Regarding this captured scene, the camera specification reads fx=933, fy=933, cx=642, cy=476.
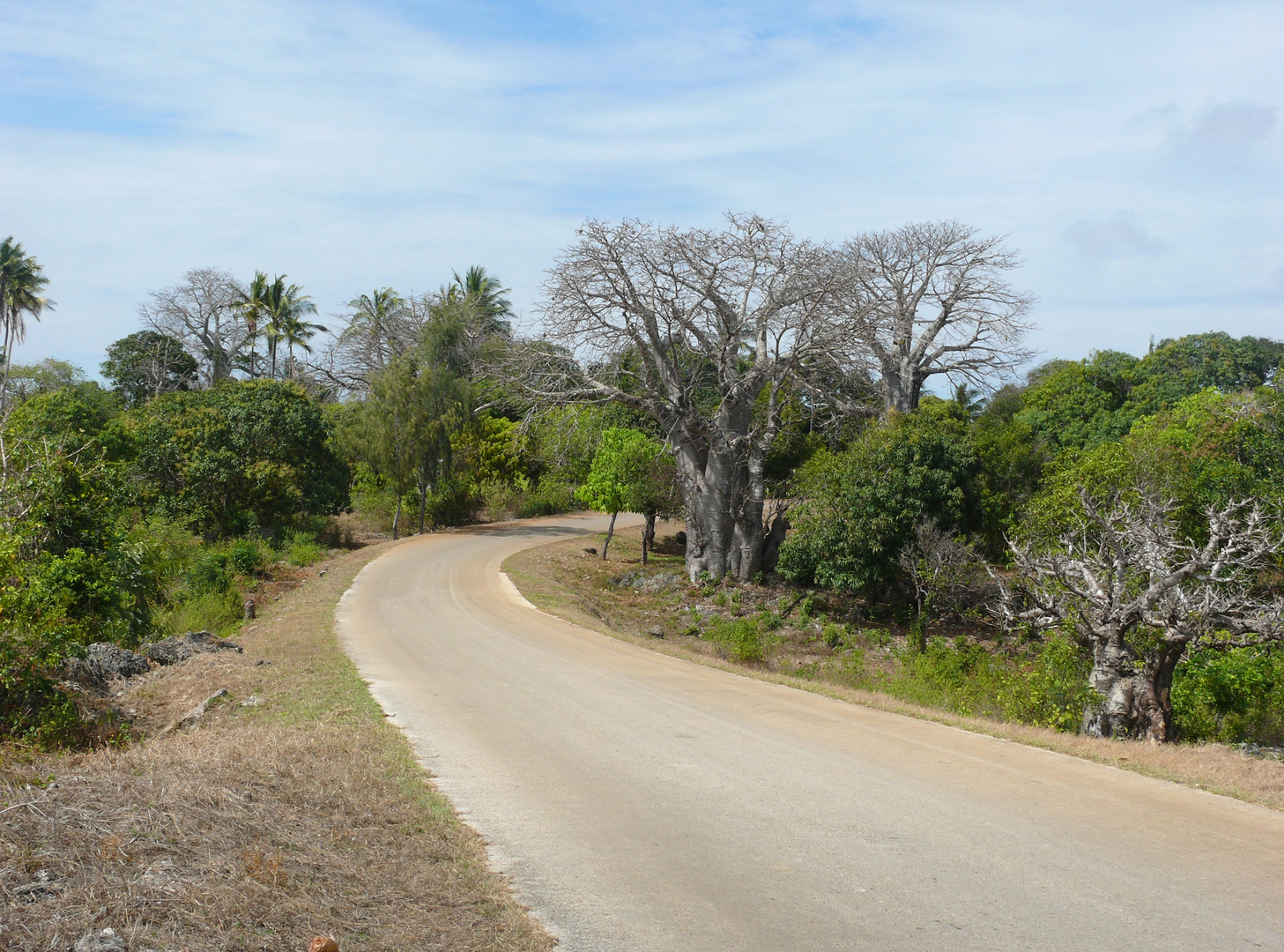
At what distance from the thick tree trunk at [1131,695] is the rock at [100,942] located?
12.3m

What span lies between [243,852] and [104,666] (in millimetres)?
9221

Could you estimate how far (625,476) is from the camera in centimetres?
3597

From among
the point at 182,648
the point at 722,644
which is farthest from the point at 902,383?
the point at 182,648

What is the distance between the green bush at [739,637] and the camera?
75.9 feet

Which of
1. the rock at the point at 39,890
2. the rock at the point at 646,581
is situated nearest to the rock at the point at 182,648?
the rock at the point at 39,890

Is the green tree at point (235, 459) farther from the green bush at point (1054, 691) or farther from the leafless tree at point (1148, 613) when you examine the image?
the leafless tree at point (1148, 613)

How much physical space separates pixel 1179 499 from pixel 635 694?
1458 cm

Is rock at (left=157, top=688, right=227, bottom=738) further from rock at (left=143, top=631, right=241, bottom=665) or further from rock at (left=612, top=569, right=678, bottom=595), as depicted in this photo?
rock at (left=612, top=569, right=678, bottom=595)

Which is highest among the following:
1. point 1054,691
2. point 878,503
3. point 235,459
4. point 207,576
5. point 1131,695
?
point 878,503

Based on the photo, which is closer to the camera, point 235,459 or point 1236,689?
point 1236,689

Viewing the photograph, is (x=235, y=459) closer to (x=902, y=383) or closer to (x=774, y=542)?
(x=774, y=542)

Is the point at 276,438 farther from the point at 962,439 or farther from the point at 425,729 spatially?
the point at 425,729

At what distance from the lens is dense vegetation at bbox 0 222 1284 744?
1288 centimetres

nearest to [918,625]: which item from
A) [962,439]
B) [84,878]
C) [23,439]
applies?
[962,439]
